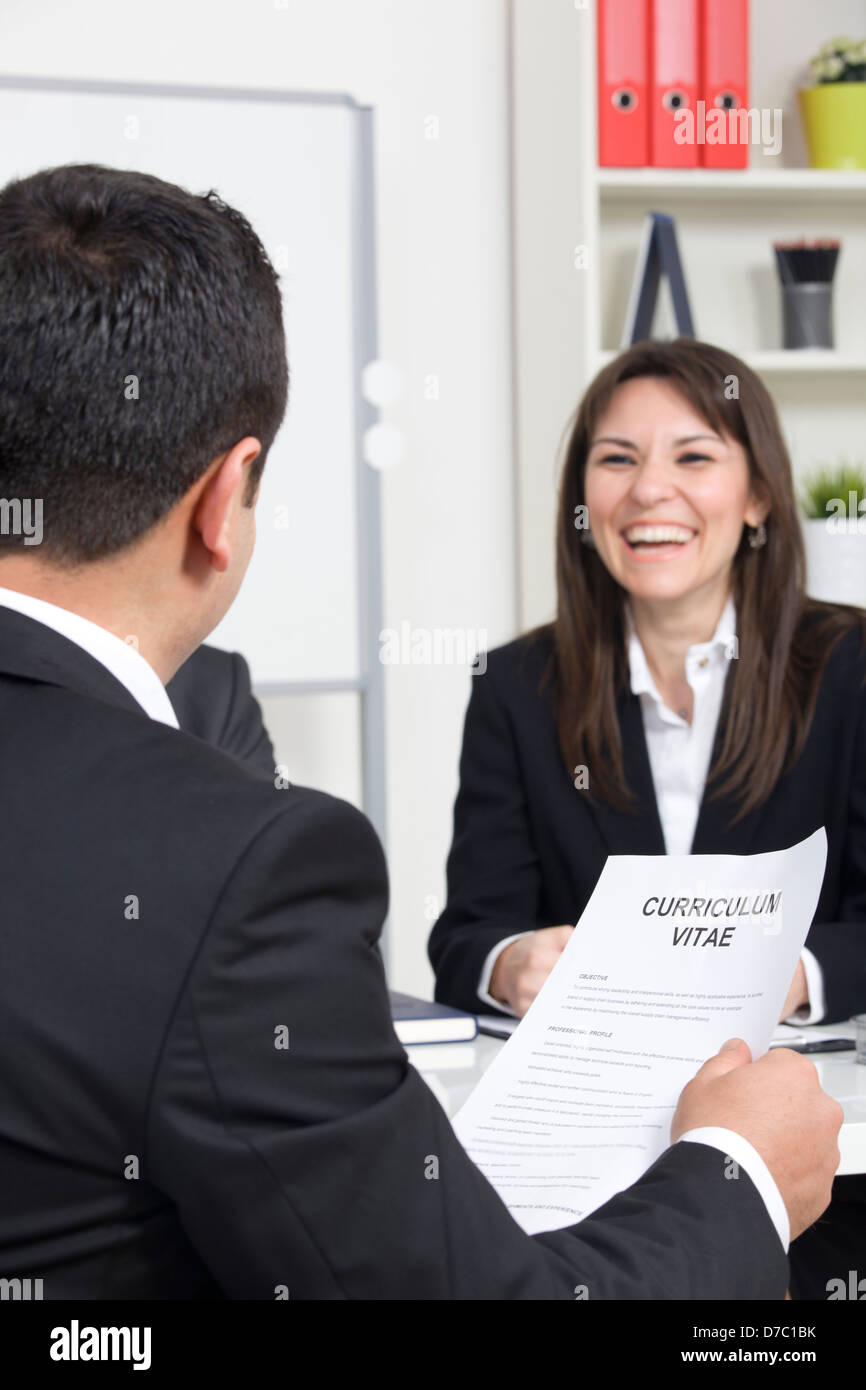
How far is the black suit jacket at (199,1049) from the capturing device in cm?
66

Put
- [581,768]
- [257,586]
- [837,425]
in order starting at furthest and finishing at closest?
1. [837,425]
2. [257,586]
3. [581,768]

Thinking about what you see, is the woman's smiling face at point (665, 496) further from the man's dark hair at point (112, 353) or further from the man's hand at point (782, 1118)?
the man's dark hair at point (112, 353)

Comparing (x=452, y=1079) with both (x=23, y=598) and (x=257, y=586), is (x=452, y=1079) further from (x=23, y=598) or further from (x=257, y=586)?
(x=257, y=586)

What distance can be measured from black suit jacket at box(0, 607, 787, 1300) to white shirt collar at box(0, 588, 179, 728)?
0.15 feet

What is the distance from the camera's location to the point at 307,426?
111 inches

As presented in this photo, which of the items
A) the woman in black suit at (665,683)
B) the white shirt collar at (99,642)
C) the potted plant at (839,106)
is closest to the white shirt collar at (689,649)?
the woman in black suit at (665,683)

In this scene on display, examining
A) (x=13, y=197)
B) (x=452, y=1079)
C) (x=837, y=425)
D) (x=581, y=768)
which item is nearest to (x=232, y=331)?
(x=13, y=197)

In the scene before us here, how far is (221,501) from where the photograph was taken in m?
0.81

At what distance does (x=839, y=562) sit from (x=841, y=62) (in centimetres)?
97

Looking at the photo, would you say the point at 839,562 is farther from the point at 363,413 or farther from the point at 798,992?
the point at 798,992

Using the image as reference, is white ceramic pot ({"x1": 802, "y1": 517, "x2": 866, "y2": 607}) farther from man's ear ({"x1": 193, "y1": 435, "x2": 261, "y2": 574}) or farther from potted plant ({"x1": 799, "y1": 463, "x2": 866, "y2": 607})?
man's ear ({"x1": 193, "y1": 435, "x2": 261, "y2": 574})

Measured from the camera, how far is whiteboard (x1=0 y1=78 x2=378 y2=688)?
2732 mm

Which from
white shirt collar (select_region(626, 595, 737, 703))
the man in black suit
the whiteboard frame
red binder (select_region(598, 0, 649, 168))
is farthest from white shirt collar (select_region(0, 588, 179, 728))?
red binder (select_region(598, 0, 649, 168))

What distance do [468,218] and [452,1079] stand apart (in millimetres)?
2202
